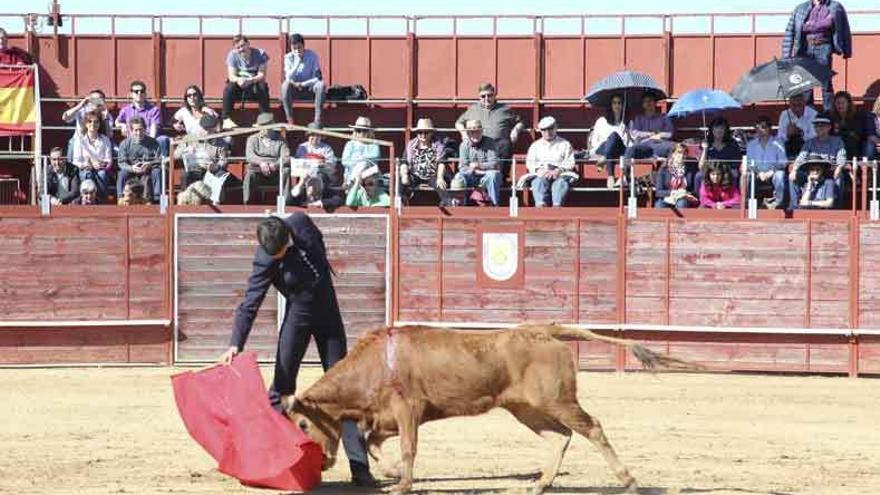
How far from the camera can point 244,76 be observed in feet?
66.7

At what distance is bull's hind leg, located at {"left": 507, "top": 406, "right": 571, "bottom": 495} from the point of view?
9781 mm

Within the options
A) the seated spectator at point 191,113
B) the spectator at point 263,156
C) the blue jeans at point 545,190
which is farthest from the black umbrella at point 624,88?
the seated spectator at point 191,113

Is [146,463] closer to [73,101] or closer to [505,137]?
[505,137]

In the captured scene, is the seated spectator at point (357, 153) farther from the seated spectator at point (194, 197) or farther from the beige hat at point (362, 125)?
the seated spectator at point (194, 197)

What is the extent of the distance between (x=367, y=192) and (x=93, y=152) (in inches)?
112

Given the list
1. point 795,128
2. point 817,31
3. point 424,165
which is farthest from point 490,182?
point 817,31

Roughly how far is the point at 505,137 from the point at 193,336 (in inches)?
150

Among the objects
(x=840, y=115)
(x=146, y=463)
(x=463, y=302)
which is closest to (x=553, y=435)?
(x=146, y=463)

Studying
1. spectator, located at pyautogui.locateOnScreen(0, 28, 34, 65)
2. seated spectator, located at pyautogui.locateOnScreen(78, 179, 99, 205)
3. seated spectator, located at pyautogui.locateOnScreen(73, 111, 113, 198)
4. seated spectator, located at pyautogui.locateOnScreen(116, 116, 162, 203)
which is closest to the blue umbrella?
seated spectator, located at pyautogui.locateOnScreen(116, 116, 162, 203)

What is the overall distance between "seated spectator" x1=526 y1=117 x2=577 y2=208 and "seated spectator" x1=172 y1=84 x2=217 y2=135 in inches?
139

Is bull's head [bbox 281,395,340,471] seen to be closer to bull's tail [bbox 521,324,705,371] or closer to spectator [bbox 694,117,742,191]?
bull's tail [bbox 521,324,705,371]

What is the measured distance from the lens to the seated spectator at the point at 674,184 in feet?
60.4

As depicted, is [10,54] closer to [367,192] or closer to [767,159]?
[367,192]

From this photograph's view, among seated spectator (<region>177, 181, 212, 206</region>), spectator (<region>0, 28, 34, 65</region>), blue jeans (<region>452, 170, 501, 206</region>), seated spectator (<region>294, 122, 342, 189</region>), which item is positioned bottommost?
seated spectator (<region>177, 181, 212, 206</region>)
